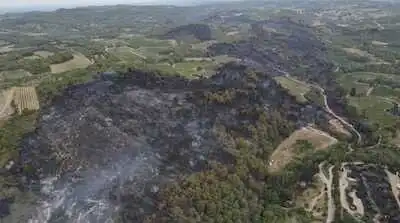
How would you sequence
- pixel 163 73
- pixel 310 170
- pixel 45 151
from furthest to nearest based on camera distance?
pixel 163 73 < pixel 310 170 < pixel 45 151

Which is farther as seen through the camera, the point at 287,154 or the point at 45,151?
the point at 287,154

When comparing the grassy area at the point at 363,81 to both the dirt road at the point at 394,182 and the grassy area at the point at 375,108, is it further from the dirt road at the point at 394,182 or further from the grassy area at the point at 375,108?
the dirt road at the point at 394,182

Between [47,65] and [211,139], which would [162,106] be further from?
[47,65]

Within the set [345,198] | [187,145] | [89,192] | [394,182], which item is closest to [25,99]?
[89,192]

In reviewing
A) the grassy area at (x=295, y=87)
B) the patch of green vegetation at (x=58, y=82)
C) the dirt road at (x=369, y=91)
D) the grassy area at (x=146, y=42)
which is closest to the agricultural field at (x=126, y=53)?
the grassy area at (x=146, y=42)

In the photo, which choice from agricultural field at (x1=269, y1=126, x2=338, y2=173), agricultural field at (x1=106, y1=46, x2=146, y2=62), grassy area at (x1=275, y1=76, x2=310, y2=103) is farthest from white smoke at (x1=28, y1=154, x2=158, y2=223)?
agricultural field at (x1=106, y1=46, x2=146, y2=62)

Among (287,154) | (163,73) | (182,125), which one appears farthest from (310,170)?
(163,73)
